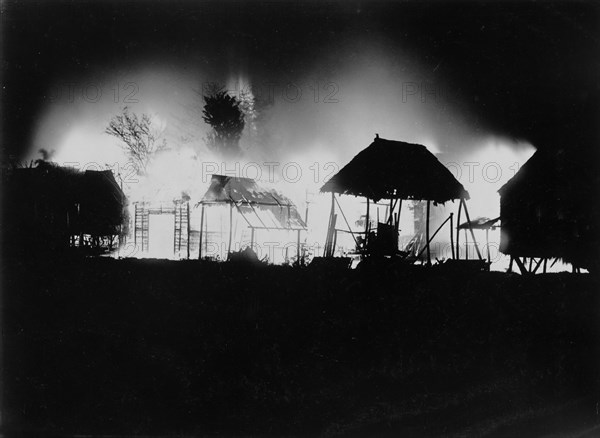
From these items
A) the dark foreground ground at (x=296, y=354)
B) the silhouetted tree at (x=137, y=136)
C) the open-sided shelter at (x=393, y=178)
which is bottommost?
the dark foreground ground at (x=296, y=354)

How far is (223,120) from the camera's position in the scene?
5128 cm

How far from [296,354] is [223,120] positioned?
41.9 m

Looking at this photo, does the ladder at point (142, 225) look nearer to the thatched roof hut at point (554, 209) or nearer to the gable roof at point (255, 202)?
the gable roof at point (255, 202)

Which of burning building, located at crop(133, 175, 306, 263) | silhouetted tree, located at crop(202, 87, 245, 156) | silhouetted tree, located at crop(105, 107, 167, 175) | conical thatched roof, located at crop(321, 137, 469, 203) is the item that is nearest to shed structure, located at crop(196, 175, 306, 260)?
burning building, located at crop(133, 175, 306, 263)

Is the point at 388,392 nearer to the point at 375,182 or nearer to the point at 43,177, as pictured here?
the point at 375,182

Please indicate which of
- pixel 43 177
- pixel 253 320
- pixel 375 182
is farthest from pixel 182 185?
pixel 253 320

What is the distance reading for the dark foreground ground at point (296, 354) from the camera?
10164 millimetres

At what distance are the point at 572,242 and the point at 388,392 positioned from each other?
15371mm

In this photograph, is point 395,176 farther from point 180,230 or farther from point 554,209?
point 180,230

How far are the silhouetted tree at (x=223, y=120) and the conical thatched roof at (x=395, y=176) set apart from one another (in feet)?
104

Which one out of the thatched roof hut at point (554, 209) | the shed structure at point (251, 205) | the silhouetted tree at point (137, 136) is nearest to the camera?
the thatched roof hut at point (554, 209)

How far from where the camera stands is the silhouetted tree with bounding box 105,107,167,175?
46.7 meters

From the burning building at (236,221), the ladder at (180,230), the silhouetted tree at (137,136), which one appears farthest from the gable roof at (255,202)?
the silhouetted tree at (137,136)

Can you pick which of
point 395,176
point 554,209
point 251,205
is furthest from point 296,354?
point 554,209
